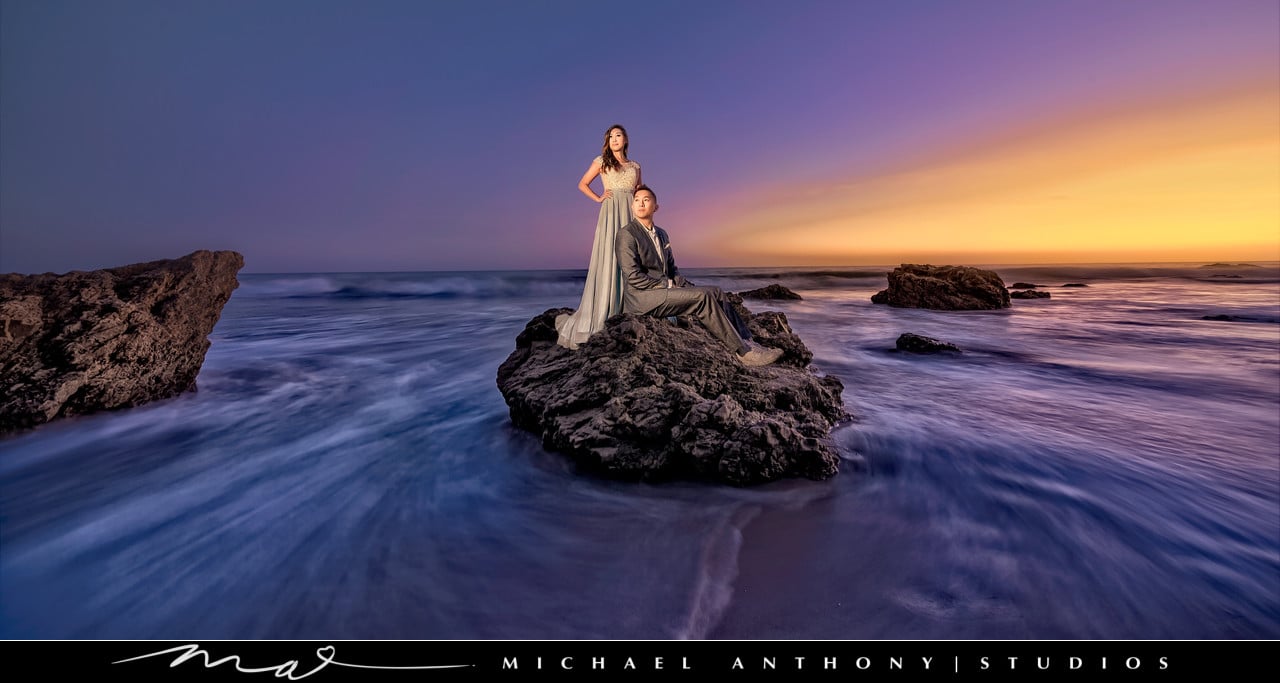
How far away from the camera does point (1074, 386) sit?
271 inches

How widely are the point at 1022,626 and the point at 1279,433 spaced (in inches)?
220

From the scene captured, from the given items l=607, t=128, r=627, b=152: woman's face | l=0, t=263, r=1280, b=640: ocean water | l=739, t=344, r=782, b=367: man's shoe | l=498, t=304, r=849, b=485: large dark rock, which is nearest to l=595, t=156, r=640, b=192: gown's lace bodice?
l=607, t=128, r=627, b=152: woman's face

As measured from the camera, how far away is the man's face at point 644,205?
172 inches

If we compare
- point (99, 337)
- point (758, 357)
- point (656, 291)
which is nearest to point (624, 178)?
point (656, 291)

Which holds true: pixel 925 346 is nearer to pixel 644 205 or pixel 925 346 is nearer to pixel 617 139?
pixel 644 205

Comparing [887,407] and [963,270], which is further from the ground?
[963,270]

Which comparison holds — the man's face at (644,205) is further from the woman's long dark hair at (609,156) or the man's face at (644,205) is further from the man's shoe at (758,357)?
the man's shoe at (758,357)

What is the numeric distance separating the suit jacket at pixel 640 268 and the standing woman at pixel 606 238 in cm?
16

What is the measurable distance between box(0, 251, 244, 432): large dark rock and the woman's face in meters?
5.88

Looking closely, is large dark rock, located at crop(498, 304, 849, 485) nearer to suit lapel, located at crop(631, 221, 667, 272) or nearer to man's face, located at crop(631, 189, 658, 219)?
suit lapel, located at crop(631, 221, 667, 272)
